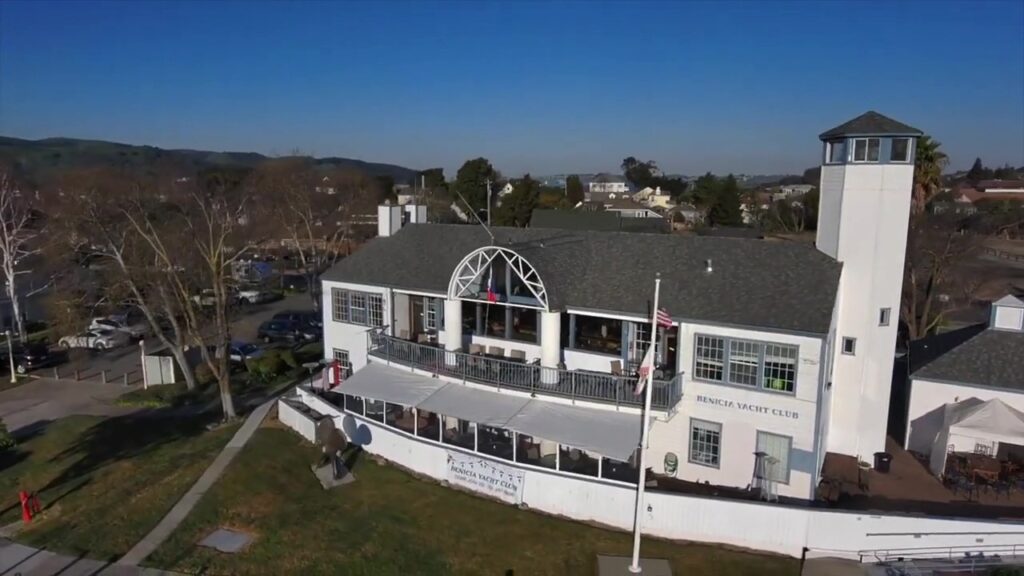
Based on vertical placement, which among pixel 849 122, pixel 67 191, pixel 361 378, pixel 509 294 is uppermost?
pixel 849 122

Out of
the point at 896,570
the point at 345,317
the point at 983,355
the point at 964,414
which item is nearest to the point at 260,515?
the point at 345,317

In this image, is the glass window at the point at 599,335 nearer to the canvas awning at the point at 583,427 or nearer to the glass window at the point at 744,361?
the canvas awning at the point at 583,427

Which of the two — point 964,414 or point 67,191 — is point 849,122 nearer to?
point 964,414

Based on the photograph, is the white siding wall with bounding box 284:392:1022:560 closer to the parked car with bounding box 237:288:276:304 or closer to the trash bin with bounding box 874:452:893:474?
the trash bin with bounding box 874:452:893:474

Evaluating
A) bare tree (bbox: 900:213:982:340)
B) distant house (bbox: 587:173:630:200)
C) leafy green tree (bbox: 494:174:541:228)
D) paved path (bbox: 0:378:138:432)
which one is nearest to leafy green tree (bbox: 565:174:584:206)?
leafy green tree (bbox: 494:174:541:228)

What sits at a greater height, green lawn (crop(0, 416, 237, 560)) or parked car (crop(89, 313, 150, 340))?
parked car (crop(89, 313, 150, 340))

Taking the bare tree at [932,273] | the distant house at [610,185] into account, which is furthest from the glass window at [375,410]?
the distant house at [610,185]
